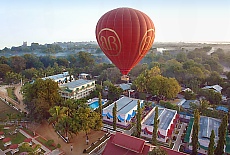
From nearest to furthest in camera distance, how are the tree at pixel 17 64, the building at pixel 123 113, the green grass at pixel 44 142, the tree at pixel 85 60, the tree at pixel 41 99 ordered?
the green grass at pixel 44 142
the tree at pixel 41 99
the building at pixel 123 113
the tree at pixel 17 64
the tree at pixel 85 60

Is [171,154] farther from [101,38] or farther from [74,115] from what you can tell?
[101,38]

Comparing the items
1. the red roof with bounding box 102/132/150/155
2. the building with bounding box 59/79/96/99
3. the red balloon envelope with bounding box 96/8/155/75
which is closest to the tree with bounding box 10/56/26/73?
the building with bounding box 59/79/96/99

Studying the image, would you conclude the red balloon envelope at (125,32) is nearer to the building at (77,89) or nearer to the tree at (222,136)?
the tree at (222,136)

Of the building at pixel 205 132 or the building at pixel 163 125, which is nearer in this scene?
the building at pixel 205 132

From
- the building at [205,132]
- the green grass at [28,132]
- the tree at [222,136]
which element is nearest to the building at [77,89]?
the green grass at [28,132]

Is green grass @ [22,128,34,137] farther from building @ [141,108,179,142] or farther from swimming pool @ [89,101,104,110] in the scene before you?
building @ [141,108,179,142]
